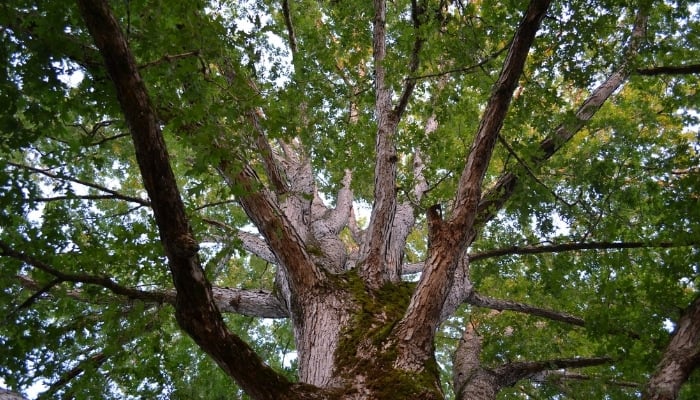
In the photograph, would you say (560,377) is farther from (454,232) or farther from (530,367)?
(454,232)

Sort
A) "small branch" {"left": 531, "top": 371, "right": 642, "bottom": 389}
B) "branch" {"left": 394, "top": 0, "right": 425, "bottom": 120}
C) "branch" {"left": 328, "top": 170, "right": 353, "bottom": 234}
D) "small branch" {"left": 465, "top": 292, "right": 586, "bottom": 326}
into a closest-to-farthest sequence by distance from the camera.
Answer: "branch" {"left": 394, "top": 0, "right": 425, "bottom": 120} → "small branch" {"left": 531, "top": 371, "right": 642, "bottom": 389} → "small branch" {"left": 465, "top": 292, "right": 586, "bottom": 326} → "branch" {"left": 328, "top": 170, "right": 353, "bottom": 234}

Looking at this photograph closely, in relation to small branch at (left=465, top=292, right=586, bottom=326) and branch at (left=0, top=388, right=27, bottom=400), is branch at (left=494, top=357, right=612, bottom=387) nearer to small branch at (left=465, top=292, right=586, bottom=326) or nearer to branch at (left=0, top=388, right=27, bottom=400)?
small branch at (left=465, top=292, right=586, bottom=326)

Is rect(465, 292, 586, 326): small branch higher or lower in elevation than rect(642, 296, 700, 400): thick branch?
higher

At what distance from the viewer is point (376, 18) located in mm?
5566

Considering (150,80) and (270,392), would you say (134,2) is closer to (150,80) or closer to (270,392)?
(150,80)

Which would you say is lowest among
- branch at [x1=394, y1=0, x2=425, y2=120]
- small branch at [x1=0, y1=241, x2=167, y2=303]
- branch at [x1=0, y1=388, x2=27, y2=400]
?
branch at [x1=0, y1=388, x2=27, y2=400]

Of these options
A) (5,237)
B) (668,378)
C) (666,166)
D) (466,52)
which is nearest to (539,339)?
(666,166)

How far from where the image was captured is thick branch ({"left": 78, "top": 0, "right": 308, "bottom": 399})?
2361 mm

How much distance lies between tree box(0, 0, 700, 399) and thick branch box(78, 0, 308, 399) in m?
0.01

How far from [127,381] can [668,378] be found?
14.1 feet

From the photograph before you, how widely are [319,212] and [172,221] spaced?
14.5ft

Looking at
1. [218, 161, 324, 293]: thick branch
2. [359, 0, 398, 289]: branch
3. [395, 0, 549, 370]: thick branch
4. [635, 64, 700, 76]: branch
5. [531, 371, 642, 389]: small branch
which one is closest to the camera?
[395, 0, 549, 370]: thick branch

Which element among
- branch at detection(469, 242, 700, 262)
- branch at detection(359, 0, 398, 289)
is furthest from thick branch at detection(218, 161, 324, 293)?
branch at detection(469, 242, 700, 262)

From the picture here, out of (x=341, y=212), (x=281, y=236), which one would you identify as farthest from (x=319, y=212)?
(x=281, y=236)
